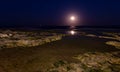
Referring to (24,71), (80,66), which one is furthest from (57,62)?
(24,71)

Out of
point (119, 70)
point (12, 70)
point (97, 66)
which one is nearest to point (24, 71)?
point (12, 70)

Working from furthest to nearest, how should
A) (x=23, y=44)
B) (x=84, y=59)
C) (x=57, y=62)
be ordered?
(x=23, y=44)
(x=84, y=59)
(x=57, y=62)

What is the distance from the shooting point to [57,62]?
17.2 m

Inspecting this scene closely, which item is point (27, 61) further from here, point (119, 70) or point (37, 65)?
point (119, 70)

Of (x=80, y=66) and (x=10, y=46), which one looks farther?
(x=10, y=46)

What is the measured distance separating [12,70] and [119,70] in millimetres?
10141

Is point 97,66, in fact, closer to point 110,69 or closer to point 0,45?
point 110,69

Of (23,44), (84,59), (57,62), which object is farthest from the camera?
(23,44)

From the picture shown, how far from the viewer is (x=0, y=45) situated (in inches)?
1038

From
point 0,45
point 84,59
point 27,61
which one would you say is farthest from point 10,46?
point 84,59

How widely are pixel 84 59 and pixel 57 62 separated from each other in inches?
133

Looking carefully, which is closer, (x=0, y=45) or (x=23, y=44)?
(x=0, y=45)

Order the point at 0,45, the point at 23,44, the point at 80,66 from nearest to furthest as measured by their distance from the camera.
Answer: the point at 80,66 → the point at 0,45 → the point at 23,44

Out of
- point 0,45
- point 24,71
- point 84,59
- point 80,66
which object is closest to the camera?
point 24,71
